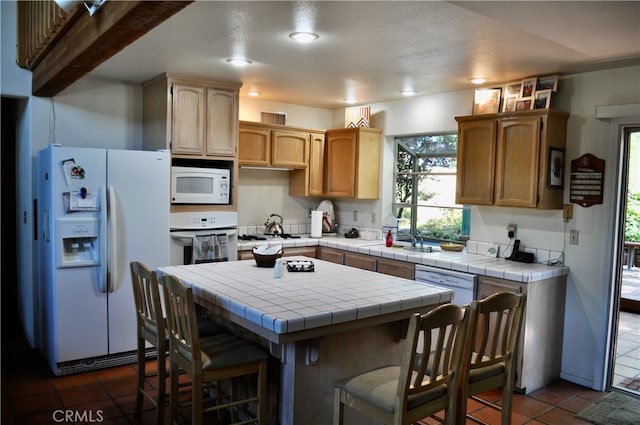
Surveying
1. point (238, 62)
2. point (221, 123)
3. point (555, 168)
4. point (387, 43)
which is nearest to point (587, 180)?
point (555, 168)

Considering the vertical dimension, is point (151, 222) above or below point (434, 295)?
above

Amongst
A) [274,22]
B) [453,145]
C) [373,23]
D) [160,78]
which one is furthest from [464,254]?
[160,78]

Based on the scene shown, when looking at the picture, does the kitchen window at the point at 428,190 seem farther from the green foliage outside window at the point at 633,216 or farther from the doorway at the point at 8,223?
the doorway at the point at 8,223

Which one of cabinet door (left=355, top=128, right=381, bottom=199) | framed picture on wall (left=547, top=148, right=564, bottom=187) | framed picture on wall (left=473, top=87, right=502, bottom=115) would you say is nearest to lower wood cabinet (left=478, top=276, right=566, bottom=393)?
framed picture on wall (left=547, top=148, right=564, bottom=187)

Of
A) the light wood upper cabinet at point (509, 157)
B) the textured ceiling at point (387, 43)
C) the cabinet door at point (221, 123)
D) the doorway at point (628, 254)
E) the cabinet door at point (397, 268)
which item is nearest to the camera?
the textured ceiling at point (387, 43)

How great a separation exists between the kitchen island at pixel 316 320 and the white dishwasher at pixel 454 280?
1022 mm

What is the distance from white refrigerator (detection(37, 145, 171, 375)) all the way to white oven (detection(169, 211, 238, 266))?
0.27m

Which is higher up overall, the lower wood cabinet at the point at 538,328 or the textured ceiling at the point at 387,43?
the textured ceiling at the point at 387,43

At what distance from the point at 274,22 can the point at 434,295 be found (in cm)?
178

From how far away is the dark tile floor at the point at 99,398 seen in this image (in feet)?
10.1

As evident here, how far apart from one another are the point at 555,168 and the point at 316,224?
2559 millimetres

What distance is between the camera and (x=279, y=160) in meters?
5.29

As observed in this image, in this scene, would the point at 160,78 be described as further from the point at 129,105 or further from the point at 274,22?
the point at 274,22

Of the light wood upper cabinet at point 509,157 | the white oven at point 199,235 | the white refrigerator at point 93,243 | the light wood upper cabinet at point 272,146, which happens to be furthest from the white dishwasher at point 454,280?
the white refrigerator at point 93,243
